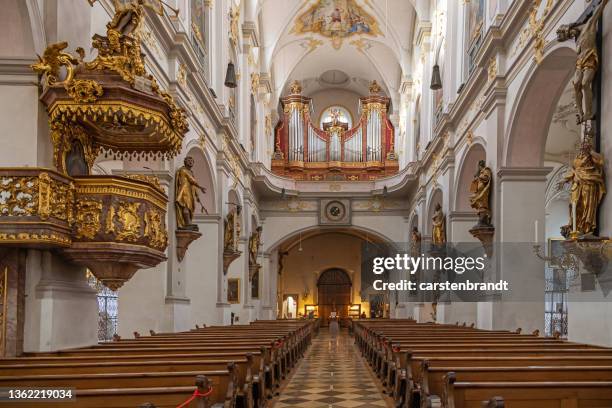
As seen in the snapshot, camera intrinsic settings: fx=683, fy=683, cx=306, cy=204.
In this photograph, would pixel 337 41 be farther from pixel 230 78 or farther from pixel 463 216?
pixel 463 216

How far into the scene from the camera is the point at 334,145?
26984mm

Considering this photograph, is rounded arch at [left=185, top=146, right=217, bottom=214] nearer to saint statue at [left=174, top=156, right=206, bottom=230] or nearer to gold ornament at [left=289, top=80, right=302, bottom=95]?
saint statue at [left=174, top=156, right=206, bottom=230]

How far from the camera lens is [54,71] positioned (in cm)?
604

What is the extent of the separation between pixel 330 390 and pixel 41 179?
5135 millimetres

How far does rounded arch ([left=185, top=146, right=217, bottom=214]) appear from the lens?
44.8 feet

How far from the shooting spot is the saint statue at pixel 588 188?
689 cm

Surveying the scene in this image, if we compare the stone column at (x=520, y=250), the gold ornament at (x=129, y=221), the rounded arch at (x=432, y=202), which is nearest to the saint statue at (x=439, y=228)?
the rounded arch at (x=432, y=202)

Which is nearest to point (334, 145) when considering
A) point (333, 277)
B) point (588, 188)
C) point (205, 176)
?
point (333, 277)

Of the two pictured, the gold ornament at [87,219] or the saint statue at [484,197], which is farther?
the saint statue at [484,197]

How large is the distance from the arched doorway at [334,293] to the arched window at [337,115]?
7.16 metres

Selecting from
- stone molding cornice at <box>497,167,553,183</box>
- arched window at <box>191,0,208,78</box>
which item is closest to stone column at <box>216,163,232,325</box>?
arched window at <box>191,0,208,78</box>

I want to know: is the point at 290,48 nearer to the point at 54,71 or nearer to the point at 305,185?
the point at 305,185

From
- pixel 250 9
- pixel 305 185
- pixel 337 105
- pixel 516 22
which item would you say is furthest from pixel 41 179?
pixel 337 105

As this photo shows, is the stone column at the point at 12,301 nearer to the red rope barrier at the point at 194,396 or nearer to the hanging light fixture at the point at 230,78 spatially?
the red rope barrier at the point at 194,396
